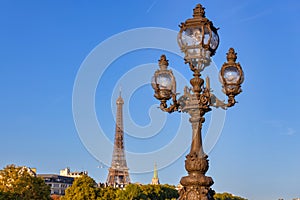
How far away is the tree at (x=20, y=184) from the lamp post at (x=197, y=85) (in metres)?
47.8

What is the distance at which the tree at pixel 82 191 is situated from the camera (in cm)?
6675

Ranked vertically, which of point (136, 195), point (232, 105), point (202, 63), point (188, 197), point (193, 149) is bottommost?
point (188, 197)

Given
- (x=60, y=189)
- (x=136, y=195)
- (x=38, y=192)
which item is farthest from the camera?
(x=60, y=189)

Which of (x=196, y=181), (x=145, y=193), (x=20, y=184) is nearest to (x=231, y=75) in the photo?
(x=196, y=181)

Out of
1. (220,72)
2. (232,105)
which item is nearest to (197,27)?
(220,72)

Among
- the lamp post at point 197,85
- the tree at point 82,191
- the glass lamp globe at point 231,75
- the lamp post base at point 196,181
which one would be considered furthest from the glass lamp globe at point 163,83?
the tree at point 82,191

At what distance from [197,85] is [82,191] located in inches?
2199

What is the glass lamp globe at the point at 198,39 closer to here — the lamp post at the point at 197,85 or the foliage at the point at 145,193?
the lamp post at the point at 197,85

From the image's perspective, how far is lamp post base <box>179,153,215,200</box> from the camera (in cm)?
1239

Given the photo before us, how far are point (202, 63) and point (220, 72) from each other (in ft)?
1.99

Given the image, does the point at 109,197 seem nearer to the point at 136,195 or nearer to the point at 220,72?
the point at 136,195

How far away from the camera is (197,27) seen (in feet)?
43.8

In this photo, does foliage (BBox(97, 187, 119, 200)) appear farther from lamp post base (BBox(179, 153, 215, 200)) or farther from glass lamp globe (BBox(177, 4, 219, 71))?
lamp post base (BBox(179, 153, 215, 200))

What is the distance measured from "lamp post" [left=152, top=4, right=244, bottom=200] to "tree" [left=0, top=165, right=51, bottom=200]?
4780 cm
